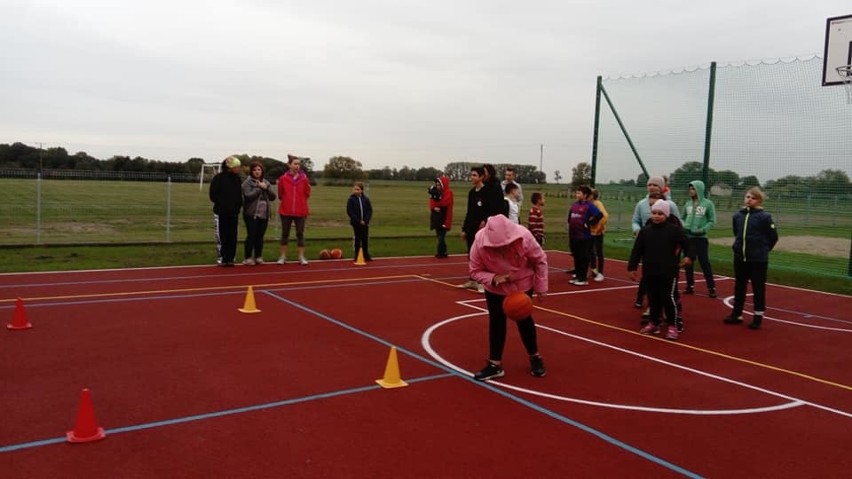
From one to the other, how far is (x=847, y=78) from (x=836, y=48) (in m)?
0.74

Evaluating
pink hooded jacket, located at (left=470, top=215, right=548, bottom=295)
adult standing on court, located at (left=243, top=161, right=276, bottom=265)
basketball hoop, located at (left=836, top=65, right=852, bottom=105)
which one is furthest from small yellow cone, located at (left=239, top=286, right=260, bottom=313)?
basketball hoop, located at (left=836, top=65, right=852, bottom=105)

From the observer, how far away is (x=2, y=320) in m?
7.84

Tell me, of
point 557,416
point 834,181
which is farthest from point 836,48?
point 557,416

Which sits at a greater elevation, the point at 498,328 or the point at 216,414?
the point at 498,328

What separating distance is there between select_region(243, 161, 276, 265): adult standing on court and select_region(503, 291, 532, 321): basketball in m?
8.79

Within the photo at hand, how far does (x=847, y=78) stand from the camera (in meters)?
14.1

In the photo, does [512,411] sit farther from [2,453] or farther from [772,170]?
[772,170]

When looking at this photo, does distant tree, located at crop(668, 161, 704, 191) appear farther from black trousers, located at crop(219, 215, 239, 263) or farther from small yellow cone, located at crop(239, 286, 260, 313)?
small yellow cone, located at crop(239, 286, 260, 313)

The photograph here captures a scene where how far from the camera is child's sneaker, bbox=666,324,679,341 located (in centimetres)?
784

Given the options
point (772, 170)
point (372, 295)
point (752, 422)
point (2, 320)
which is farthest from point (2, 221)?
point (772, 170)

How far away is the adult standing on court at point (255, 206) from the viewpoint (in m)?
13.2

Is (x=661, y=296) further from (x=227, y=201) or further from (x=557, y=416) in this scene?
(x=227, y=201)

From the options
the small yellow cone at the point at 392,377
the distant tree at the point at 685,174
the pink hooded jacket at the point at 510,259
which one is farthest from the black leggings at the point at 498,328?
the distant tree at the point at 685,174

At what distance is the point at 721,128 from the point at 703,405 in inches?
509
